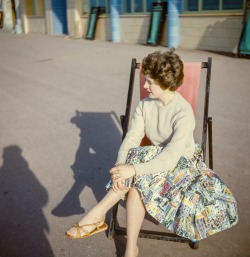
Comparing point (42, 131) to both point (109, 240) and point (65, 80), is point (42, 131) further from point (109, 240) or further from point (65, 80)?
point (65, 80)

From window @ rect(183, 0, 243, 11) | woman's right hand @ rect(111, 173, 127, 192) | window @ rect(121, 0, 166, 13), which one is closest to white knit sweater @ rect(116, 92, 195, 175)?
woman's right hand @ rect(111, 173, 127, 192)

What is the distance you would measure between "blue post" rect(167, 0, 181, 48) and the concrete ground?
3167mm

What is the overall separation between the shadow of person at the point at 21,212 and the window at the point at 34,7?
16686mm

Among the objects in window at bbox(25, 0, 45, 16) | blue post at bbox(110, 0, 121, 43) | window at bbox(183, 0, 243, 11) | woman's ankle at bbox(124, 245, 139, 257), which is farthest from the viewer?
window at bbox(25, 0, 45, 16)

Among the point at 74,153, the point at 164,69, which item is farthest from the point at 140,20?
the point at 164,69

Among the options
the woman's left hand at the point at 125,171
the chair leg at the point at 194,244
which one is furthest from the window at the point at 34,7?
the chair leg at the point at 194,244

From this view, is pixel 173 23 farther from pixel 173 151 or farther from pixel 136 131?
pixel 173 151

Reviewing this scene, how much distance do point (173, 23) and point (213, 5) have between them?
142 centimetres

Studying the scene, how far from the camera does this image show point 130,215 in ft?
6.98

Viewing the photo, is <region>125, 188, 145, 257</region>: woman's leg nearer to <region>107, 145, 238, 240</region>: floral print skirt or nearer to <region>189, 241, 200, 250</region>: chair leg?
<region>107, 145, 238, 240</region>: floral print skirt

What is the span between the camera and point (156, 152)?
2.20m

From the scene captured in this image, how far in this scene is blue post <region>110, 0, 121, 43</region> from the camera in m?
13.4

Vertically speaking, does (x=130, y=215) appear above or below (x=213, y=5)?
below

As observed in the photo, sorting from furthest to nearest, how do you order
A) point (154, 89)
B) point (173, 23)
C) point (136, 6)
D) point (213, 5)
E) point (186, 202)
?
point (136, 6) → point (173, 23) → point (213, 5) → point (154, 89) → point (186, 202)
